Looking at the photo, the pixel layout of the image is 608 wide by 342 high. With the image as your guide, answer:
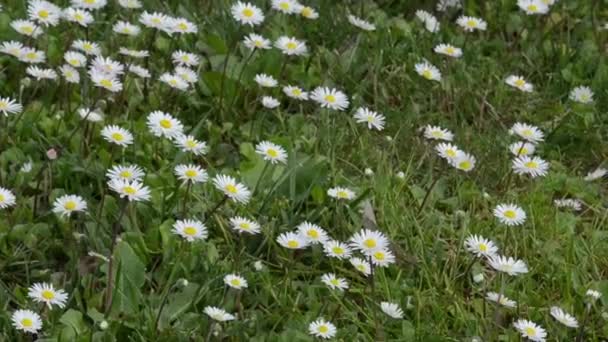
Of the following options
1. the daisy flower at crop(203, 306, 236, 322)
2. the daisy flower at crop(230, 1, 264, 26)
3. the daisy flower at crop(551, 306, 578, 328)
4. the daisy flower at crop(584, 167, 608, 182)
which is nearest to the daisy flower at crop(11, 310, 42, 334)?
the daisy flower at crop(203, 306, 236, 322)

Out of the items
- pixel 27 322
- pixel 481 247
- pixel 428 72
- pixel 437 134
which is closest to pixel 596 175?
pixel 437 134

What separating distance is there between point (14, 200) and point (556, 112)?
1.80 metres

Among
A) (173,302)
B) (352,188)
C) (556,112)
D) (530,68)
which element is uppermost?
(530,68)

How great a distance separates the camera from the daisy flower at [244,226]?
3.02 meters

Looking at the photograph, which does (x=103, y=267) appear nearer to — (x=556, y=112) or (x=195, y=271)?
(x=195, y=271)

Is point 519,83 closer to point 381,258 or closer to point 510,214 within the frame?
point 510,214

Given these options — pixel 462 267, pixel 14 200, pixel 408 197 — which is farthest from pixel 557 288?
pixel 14 200

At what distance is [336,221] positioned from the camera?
327cm

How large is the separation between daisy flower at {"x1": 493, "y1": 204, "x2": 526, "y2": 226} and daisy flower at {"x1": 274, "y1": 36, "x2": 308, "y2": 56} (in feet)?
3.06

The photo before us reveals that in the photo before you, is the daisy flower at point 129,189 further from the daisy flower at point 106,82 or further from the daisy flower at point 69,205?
the daisy flower at point 106,82

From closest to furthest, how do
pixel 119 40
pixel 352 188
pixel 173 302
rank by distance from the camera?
pixel 173 302 < pixel 352 188 < pixel 119 40

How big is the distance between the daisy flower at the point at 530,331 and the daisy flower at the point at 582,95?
1.25 m

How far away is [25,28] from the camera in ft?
12.2

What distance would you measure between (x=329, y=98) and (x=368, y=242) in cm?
75
